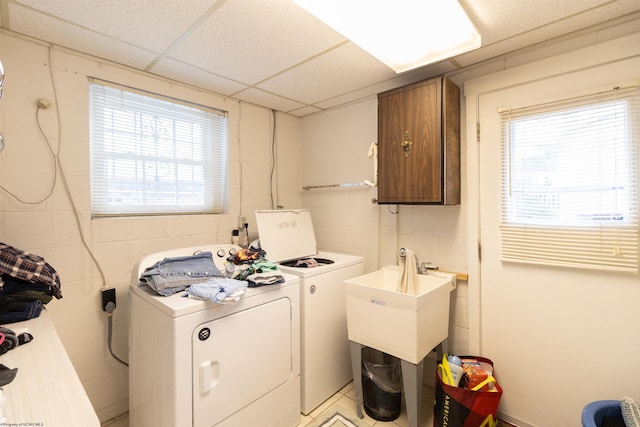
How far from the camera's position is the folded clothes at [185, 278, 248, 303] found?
1.40m

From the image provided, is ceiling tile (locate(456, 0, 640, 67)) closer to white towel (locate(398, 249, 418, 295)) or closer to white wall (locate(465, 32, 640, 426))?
white wall (locate(465, 32, 640, 426))

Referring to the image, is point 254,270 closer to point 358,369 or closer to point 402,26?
point 358,369

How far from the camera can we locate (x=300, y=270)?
1.96m

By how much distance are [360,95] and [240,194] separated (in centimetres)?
134

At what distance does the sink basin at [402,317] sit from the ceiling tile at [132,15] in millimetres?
1720

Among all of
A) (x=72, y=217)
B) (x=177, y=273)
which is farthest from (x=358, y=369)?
(x=72, y=217)

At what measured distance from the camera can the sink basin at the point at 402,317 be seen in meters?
1.63

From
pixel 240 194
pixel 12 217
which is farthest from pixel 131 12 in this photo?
pixel 240 194

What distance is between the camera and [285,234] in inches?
95.6

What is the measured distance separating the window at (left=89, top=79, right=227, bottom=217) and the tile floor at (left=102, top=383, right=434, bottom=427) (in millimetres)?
1448

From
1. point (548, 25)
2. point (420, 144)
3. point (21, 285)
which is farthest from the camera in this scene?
point (420, 144)

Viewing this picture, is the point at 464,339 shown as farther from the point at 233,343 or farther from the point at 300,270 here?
the point at 233,343

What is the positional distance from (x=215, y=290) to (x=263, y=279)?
31 cm

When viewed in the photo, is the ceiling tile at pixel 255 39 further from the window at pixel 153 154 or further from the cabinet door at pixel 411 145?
the cabinet door at pixel 411 145
